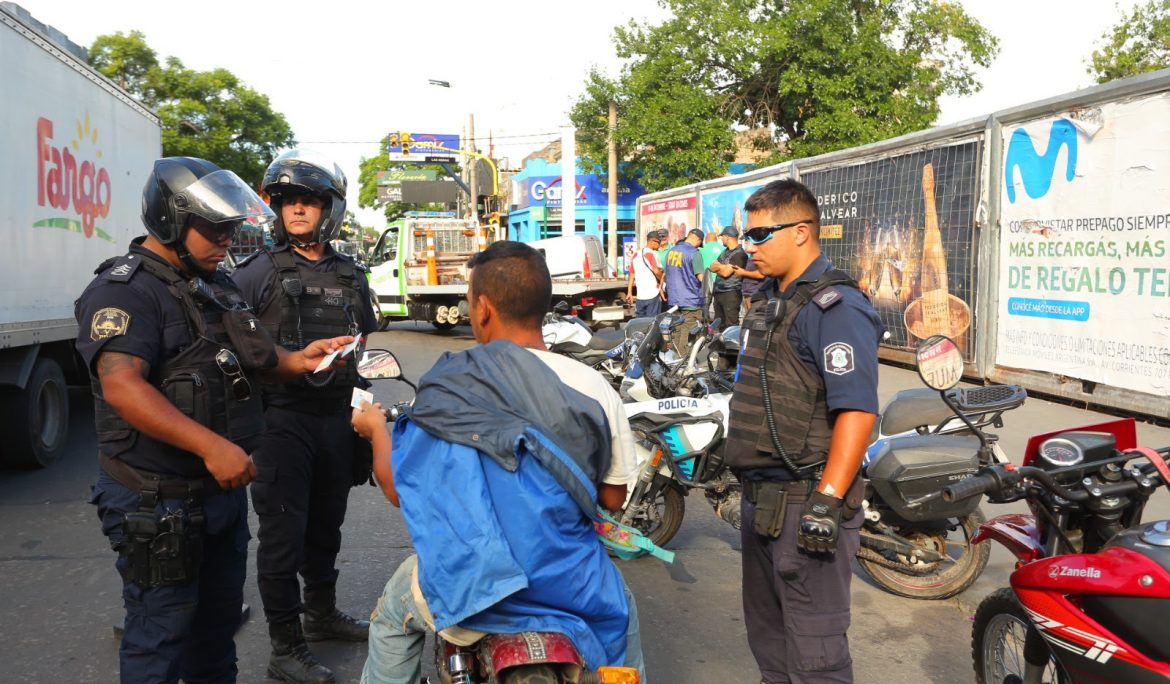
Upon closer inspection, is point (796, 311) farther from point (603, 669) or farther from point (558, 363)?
point (603, 669)

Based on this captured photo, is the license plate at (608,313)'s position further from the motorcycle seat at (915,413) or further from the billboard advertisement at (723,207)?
the motorcycle seat at (915,413)

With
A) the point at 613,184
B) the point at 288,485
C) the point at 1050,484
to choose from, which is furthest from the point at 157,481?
the point at 613,184

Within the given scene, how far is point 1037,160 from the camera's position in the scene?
331 inches

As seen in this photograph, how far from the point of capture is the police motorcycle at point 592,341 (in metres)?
7.36

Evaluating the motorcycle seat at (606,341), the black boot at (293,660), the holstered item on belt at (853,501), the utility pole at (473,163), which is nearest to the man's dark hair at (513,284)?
the holstered item on belt at (853,501)

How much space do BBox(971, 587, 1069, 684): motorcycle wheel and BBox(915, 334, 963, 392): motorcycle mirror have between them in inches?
29.1

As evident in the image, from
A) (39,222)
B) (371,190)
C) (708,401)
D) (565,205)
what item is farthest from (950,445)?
(371,190)

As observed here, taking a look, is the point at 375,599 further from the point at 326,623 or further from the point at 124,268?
the point at 124,268

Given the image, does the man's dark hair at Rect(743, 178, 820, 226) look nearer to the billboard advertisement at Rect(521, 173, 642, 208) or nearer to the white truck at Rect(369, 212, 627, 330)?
the white truck at Rect(369, 212, 627, 330)

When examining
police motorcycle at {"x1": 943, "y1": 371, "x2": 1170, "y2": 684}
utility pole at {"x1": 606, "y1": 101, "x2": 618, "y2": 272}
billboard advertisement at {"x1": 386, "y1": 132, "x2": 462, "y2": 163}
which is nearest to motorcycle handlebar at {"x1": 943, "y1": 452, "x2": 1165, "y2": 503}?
police motorcycle at {"x1": 943, "y1": 371, "x2": 1170, "y2": 684}

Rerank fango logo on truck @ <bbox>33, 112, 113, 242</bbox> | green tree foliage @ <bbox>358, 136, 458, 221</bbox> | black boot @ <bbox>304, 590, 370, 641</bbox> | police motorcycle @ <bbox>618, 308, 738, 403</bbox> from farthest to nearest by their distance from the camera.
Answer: green tree foliage @ <bbox>358, 136, 458, 221</bbox>
fango logo on truck @ <bbox>33, 112, 113, 242</bbox>
police motorcycle @ <bbox>618, 308, 738, 403</bbox>
black boot @ <bbox>304, 590, 370, 641</bbox>

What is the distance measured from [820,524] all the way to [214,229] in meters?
1.99

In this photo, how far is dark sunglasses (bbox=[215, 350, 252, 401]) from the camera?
279 centimetres

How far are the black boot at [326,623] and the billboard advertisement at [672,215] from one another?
44.6 ft
